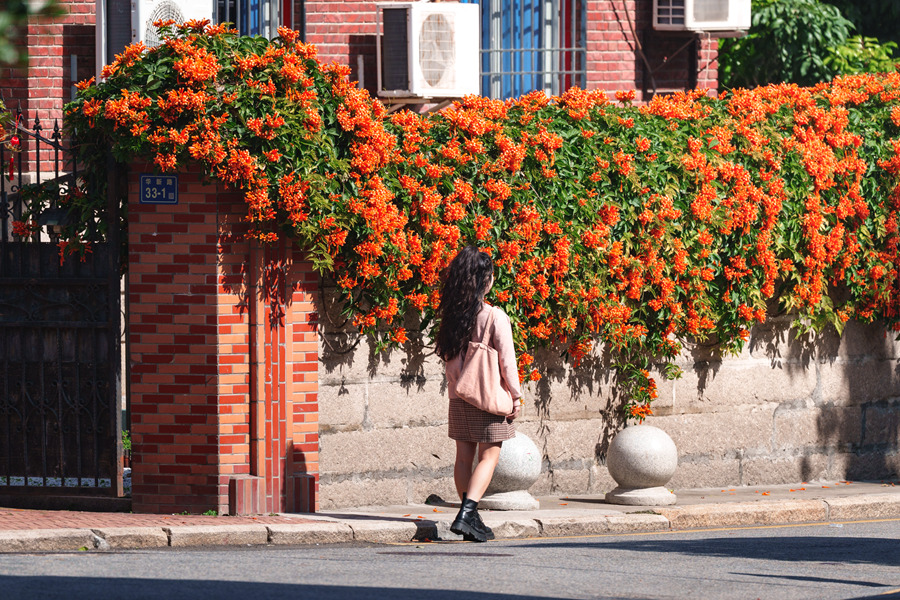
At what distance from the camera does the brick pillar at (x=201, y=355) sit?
28.9 feet

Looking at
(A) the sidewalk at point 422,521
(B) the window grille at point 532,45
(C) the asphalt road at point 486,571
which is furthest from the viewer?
(B) the window grille at point 532,45

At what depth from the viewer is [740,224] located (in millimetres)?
10734

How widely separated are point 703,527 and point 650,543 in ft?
3.41

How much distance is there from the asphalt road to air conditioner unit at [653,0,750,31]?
23.8ft

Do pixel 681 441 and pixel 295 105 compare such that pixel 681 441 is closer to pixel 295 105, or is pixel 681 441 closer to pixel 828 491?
pixel 828 491

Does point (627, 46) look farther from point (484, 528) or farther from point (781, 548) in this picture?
point (484, 528)

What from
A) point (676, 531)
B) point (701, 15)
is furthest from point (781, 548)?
point (701, 15)

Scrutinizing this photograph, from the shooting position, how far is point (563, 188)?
32.8 feet

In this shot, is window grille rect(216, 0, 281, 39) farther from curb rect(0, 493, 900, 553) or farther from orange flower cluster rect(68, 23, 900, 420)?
curb rect(0, 493, 900, 553)

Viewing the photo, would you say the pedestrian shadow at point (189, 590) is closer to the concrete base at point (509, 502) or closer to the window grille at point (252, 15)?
the concrete base at point (509, 502)

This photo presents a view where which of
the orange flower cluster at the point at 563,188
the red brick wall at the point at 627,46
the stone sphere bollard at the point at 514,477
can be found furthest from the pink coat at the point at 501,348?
the red brick wall at the point at 627,46

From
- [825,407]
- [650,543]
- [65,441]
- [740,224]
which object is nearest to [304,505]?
[65,441]

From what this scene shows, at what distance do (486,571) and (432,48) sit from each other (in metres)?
7.06

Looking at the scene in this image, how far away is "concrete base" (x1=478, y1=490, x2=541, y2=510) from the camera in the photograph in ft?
31.3
